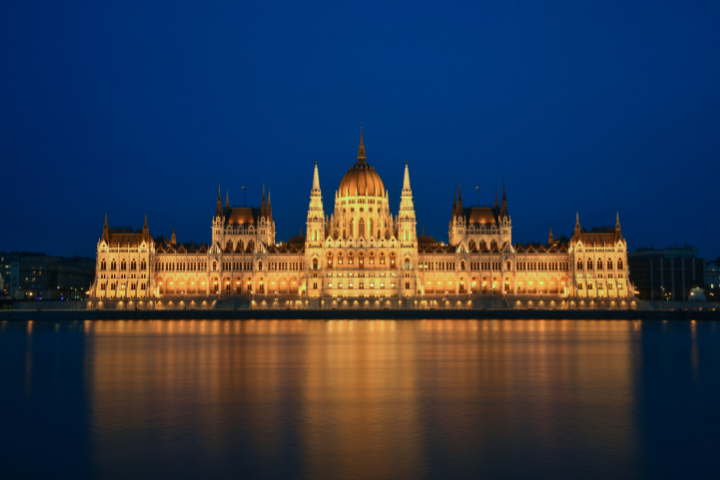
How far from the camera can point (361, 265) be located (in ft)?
384

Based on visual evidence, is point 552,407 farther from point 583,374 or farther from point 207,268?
point 207,268

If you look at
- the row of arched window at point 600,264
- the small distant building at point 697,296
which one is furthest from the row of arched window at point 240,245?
the small distant building at point 697,296

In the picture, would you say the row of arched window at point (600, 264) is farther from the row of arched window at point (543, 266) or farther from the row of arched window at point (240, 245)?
the row of arched window at point (240, 245)

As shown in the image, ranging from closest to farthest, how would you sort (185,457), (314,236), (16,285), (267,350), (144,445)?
(185,457)
(144,445)
(267,350)
(314,236)
(16,285)

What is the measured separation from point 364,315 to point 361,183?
32.3 metres

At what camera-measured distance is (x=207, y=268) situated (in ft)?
396

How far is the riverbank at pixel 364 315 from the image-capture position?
95.9 meters

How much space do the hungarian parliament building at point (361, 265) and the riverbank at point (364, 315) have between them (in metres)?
15.1

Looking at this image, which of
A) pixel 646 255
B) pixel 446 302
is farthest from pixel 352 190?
pixel 646 255

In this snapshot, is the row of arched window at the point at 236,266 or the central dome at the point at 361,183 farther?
the central dome at the point at 361,183

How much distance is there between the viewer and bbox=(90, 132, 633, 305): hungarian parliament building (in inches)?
4577

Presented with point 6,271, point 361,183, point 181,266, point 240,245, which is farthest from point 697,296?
point 6,271

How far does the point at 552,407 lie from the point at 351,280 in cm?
8853

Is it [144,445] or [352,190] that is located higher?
[352,190]
